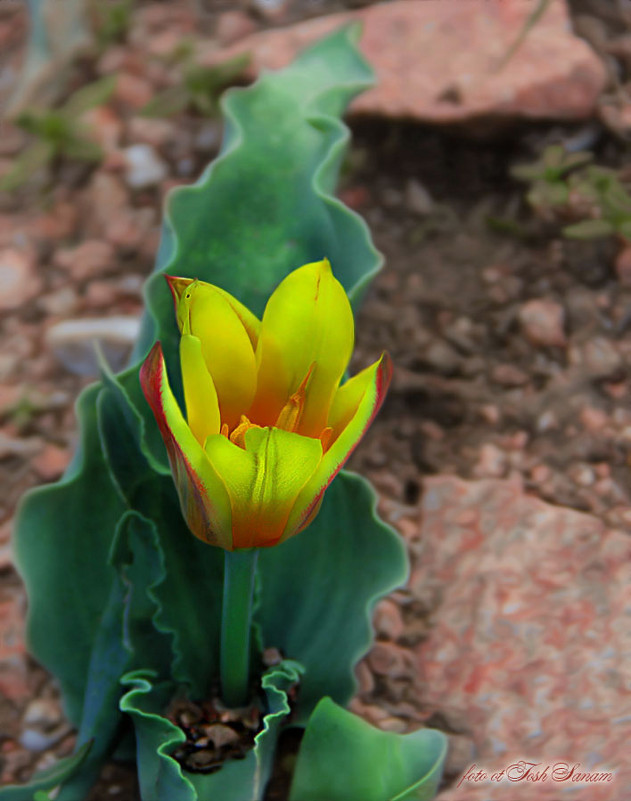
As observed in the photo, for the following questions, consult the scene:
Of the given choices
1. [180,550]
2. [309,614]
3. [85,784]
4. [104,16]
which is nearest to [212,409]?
[180,550]

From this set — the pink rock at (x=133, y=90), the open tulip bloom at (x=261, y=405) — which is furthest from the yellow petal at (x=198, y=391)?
the pink rock at (x=133, y=90)

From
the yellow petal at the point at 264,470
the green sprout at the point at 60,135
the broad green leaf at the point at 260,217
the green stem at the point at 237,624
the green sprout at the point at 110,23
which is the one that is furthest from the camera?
the green sprout at the point at 110,23

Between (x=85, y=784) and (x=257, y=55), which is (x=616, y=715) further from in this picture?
(x=257, y=55)

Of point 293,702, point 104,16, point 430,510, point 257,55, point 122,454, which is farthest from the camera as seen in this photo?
point 104,16

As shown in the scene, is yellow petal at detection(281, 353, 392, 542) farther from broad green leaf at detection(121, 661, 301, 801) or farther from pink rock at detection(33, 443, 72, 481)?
pink rock at detection(33, 443, 72, 481)

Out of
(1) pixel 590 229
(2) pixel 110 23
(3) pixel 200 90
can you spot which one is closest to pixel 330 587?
(1) pixel 590 229

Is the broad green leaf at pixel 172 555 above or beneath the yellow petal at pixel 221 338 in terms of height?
beneath

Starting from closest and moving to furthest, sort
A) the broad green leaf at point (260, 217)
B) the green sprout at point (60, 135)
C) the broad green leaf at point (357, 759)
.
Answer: the broad green leaf at point (357, 759), the broad green leaf at point (260, 217), the green sprout at point (60, 135)

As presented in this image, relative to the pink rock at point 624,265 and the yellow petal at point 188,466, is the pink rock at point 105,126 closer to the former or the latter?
the pink rock at point 624,265
